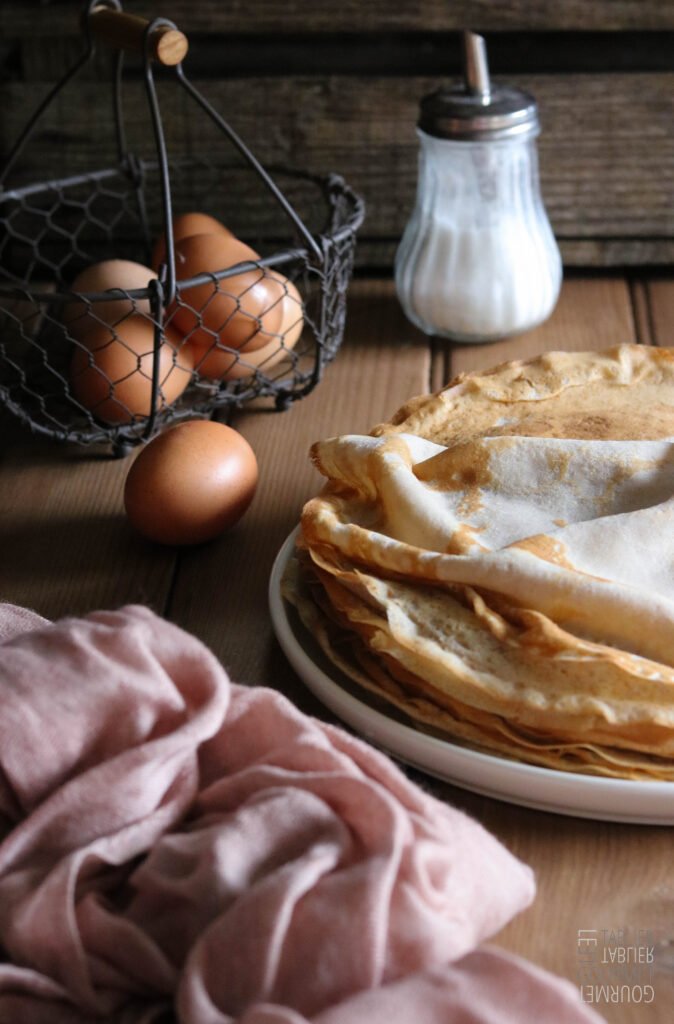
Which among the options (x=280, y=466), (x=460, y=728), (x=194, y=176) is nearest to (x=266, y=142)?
(x=194, y=176)

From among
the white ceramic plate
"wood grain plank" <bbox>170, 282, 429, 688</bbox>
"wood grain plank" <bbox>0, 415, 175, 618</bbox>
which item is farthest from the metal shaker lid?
the white ceramic plate

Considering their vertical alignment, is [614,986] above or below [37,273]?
above

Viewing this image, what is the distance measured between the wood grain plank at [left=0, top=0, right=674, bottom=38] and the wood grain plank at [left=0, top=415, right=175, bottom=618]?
1.66 feet

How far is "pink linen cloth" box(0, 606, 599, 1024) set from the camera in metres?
0.50

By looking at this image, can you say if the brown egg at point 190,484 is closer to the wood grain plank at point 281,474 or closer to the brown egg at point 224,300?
the wood grain plank at point 281,474

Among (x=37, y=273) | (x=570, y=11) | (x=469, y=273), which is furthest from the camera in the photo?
(x=37, y=273)

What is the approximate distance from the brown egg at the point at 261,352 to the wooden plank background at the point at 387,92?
299 mm

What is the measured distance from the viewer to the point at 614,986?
1.81 feet

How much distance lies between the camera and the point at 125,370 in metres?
0.99

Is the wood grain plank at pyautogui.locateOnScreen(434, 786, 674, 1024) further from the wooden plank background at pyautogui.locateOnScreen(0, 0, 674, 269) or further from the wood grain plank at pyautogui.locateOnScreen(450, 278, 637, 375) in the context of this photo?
the wooden plank background at pyautogui.locateOnScreen(0, 0, 674, 269)

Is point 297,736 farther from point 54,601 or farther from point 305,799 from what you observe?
point 54,601

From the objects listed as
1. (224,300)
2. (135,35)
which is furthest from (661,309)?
(135,35)

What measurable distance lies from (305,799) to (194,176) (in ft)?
3.11

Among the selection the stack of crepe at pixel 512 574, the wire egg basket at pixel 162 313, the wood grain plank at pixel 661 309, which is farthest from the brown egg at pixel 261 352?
the wood grain plank at pixel 661 309
